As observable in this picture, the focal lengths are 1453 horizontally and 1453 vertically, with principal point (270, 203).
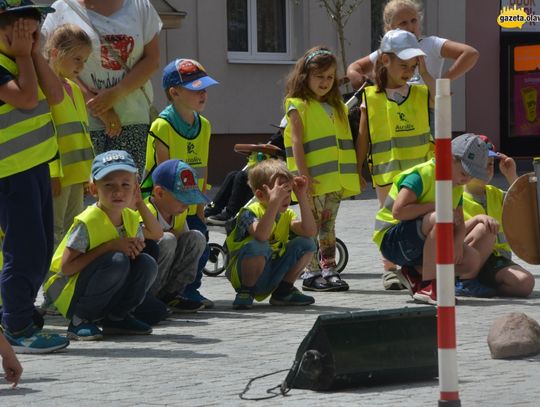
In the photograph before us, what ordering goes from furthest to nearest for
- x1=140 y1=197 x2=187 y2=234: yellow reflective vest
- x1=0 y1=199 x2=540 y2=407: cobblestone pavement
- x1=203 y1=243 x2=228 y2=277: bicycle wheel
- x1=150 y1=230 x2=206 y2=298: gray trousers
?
x1=203 y1=243 x2=228 y2=277: bicycle wheel
x1=150 y1=230 x2=206 y2=298: gray trousers
x1=140 y1=197 x2=187 y2=234: yellow reflective vest
x1=0 y1=199 x2=540 y2=407: cobblestone pavement

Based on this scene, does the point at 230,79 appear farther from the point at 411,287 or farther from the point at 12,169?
the point at 12,169

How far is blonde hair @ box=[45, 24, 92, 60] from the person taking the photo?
8500mm

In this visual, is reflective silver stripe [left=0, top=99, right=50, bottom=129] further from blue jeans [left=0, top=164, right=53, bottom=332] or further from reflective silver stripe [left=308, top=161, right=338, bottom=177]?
reflective silver stripe [left=308, top=161, right=338, bottom=177]

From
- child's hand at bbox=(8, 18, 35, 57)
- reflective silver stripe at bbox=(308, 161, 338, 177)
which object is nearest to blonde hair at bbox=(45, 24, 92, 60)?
child's hand at bbox=(8, 18, 35, 57)

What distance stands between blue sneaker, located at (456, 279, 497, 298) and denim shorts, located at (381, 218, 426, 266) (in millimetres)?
384

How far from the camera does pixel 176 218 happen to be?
8.96 m

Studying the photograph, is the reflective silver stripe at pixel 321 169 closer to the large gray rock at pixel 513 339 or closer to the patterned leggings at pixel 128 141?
the patterned leggings at pixel 128 141

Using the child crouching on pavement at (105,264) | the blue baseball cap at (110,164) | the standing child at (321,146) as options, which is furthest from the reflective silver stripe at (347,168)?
the blue baseball cap at (110,164)

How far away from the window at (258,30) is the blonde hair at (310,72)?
46.4ft

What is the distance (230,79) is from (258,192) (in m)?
15.4

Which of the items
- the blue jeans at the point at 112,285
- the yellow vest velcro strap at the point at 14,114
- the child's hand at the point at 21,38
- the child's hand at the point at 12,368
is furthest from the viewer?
the blue jeans at the point at 112,285

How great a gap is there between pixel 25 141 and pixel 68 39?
1298 millimetres

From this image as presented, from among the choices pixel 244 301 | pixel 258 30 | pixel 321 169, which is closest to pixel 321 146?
pixel 321 169

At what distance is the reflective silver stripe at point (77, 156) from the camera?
28.5ft
